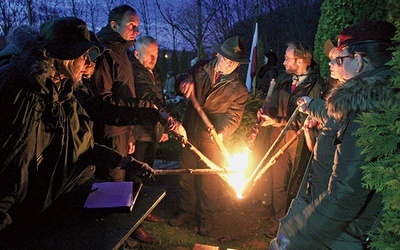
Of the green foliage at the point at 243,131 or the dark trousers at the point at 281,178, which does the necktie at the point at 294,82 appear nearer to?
the dark trousers at the point at 281,178

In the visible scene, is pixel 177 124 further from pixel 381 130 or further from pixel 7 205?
pixel 381 130

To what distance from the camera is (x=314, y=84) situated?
5.11m

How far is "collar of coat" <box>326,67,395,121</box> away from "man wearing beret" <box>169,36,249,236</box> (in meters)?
2.86

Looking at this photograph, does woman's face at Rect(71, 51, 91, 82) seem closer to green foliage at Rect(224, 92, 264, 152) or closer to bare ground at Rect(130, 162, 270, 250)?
bare ground at Rect(130, 162, 270, 250)

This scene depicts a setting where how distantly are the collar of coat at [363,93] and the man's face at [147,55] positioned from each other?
3.52 metres

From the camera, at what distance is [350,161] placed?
6.94 ft

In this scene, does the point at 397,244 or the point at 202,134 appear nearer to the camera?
the point at 397,244

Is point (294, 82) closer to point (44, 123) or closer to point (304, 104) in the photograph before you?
point (304, 104)

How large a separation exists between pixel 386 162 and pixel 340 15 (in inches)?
175

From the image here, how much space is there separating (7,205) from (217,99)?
3.53m

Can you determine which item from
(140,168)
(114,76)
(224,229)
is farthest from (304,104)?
(224,229)

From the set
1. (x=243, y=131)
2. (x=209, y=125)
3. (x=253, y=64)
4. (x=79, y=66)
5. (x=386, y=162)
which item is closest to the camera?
(x=386, y=162)

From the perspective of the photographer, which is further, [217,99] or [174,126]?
[217,99]

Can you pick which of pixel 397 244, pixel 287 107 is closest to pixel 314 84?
pixel 287 107
